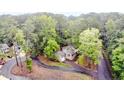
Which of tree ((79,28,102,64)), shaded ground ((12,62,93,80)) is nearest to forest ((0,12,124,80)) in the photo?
tree ((79,28,102,64))

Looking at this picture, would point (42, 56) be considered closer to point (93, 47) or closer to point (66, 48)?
point (66, 48)

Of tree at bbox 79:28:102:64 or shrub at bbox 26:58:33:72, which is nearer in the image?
tree at bbox 79:28:102:64

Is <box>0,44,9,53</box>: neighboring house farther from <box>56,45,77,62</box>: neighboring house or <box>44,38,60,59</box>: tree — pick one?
<box>56,45,77,62</box>: neighboring house

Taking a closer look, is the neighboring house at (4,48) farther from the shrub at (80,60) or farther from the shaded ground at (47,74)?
the shrub at (80,60)

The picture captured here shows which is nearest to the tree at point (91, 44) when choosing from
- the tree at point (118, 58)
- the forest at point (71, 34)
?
the forest at point (71, 34)
